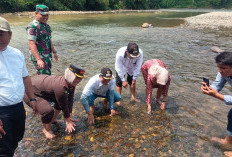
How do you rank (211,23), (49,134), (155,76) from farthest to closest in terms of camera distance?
(211,23)
(155,76)
(49,134)

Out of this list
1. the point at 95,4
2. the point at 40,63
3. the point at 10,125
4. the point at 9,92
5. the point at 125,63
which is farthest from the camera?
the point at 95,4

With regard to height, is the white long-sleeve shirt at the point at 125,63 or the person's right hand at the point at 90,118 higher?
the white long-sleeve shirt at the point at 125,63

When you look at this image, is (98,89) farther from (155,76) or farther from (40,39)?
(40,39)

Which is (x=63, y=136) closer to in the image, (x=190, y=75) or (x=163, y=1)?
(x=190, y=75)

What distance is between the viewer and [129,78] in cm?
602

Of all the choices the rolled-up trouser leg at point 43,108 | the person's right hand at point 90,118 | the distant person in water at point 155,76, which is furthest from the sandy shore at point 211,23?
the rolled-up trouser leg at point 43,108

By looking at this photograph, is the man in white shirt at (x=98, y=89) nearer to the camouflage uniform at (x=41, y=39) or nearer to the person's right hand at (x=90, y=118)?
the person's right hand at (x=90, y=118)

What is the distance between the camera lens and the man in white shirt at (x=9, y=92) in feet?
7.83

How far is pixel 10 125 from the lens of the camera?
2.58 meters

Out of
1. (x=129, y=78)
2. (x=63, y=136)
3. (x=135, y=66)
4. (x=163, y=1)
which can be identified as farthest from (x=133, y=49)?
(x=163, y=1)

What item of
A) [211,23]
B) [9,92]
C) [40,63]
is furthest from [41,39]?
[211,23]

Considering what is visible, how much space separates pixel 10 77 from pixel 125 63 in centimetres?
349

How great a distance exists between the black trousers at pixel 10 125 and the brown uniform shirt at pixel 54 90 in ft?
3.29

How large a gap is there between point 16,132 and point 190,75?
6670 mm
